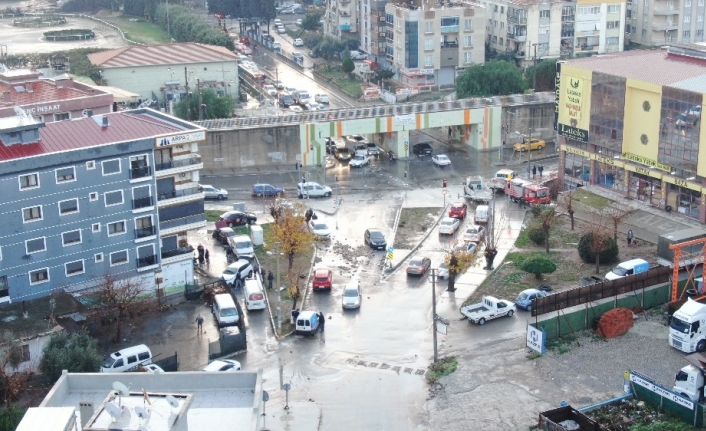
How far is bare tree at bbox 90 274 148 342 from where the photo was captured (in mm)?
37812

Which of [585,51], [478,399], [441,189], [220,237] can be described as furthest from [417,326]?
[585,51]

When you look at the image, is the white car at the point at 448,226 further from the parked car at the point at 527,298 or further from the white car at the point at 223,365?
the white car at the point at 223,365

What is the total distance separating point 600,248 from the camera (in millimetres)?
43906

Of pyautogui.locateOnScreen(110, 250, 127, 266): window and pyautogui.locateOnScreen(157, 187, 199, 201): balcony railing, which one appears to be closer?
pyautogui.locateOnScreen(110, 250, 127, 266): window

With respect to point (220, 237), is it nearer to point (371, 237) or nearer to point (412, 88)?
point (371, 237)

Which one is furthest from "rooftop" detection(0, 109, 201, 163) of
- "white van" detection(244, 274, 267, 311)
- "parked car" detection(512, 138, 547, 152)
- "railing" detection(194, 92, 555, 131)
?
"parked car" detection(512, 138, 547, 152)

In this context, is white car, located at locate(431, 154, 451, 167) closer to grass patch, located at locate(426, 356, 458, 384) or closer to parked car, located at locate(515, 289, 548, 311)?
parked car, located at locate(515, 289, 548, 311)

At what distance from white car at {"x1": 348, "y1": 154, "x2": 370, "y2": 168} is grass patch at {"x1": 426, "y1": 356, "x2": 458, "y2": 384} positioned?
88.1 ft

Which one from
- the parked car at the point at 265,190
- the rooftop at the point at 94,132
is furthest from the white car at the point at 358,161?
the rooftop at the point at 94,132

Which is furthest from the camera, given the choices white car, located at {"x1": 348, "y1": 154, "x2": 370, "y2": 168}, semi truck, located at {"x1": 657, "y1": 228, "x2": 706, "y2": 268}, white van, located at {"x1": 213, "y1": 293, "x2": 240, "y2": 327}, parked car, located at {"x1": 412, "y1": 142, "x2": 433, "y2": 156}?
parked car, located at {"x1": 412, "y1": 142, "x2": 433, "y2": 156}

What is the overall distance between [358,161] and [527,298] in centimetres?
2330

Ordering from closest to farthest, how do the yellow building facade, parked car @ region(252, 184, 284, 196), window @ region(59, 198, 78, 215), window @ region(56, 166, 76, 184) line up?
window @ region(56, 166, 76, 184) < window @ region(59, 198, 78, 215) < the yellow building facade < parked car @ region(252, 184, 284, 196)

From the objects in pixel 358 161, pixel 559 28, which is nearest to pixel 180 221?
pixel 358 161

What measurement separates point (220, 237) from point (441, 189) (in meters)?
13.8
